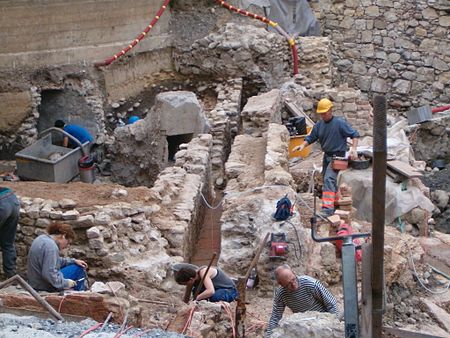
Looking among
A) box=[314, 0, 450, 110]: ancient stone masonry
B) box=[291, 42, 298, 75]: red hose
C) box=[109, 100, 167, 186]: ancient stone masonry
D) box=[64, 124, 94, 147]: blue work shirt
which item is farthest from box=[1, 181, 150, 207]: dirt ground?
box=[314, 0, 450, 110]: ancient stone masonry

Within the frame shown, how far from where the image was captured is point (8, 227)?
839 cm

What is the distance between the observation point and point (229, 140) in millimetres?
14555

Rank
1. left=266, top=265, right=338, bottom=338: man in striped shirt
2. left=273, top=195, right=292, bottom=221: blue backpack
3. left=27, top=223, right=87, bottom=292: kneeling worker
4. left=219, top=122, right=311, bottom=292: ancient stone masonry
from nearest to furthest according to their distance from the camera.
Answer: left=266, top=265, right=338, bottom=338: man in striped shirt → left=27, top=223, right=87, bottom=292: kneeling worker → left=219, top=122, right=311, bottom=292: ancient stone masonry → left=273, top=195, right=292, bottom=221: blue backpack

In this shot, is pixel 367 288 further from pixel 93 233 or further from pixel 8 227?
pixel 8 227

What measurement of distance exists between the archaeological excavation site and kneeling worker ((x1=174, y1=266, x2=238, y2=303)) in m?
0.01

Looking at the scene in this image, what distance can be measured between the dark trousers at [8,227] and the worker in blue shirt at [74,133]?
605 cm

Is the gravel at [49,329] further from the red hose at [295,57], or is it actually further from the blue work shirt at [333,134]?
the red hose at [295,57]

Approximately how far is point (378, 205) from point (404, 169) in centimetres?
683

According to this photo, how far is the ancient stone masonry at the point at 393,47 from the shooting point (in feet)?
66.3

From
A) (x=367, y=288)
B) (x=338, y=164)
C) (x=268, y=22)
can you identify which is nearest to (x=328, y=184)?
(x=338, y=164)

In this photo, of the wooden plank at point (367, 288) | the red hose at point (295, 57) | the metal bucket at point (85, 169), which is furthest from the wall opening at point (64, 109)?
the wooden plank at point (367, 288)

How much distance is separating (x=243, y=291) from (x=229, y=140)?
7.63m

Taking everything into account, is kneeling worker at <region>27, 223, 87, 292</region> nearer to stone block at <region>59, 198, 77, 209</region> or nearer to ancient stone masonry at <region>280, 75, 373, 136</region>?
stone block at <region>59, 198, 77, 209</region>

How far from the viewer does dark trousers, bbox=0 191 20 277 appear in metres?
8.28
